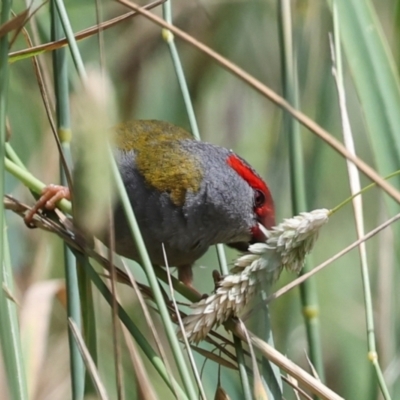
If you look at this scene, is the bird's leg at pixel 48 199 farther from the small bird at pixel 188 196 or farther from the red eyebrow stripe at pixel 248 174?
the red eyebrow stripe at pixel 248 174

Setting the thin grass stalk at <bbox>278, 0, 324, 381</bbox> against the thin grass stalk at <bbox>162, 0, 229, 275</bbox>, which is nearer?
the thin grass stalk at <bbox>278, 0, 324, 381</bbox>

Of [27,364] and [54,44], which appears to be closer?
[54,44]

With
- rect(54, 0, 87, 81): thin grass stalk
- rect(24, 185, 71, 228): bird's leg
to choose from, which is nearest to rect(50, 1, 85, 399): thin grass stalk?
A: rect(24, 185, 71, 228): bird's leg

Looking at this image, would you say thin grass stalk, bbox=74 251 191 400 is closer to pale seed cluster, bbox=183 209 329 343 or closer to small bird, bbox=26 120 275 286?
pale seed cluster, bbox=183 209 329 343

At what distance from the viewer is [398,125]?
164 centimetres

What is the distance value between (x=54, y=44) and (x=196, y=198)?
0.71 metres

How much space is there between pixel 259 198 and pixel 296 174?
1.73ft

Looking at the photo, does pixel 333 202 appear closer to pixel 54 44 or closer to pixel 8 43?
pixel 54 44

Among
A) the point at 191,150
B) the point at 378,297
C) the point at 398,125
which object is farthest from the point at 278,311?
the point at 398,125

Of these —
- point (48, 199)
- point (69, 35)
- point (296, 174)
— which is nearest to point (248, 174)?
point (296, 174)

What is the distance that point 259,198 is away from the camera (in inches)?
82.0

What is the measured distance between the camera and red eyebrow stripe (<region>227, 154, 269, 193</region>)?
2074 millimetres

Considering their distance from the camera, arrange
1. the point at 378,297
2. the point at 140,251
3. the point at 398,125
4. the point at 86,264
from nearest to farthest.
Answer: the point at 140,251
the point at 86,264
the point at 398,125
the point at 378,297

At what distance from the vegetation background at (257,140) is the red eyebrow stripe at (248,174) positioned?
5 cm
